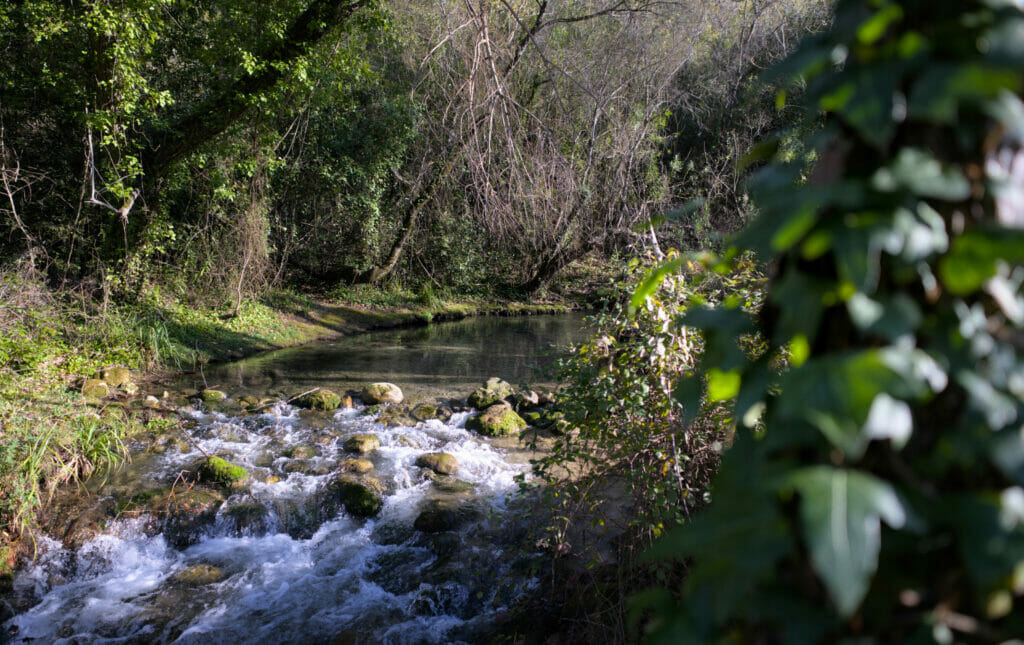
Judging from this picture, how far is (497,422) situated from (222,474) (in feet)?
10.3

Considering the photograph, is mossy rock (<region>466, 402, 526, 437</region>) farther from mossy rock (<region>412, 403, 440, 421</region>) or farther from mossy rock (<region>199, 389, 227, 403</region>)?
mossy rock (<region>199, 389, 227, 403</region>)

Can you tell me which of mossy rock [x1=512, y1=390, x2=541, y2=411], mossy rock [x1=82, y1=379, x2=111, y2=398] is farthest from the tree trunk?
Answer: mossy rock [x1=82, y1=379, x2=111, y2=398]

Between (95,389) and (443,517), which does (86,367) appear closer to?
(95,389)

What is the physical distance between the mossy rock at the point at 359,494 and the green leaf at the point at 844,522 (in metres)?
5.30

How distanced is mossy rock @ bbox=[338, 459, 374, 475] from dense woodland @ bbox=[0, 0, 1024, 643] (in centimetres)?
248

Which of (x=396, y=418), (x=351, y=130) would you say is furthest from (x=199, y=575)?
(x=351, y=130)

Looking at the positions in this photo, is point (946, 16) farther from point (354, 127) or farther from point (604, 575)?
point (354, 127)

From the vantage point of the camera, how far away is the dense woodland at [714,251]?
24.1 inches

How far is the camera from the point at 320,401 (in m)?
8.15

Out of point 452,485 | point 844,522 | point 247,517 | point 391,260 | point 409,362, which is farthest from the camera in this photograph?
point 391,260

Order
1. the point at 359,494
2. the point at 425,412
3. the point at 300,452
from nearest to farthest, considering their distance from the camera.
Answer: the point at 359,494, the point at 300,452, the point at 425,412

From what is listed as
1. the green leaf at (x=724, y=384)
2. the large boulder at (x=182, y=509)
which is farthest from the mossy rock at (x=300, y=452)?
the green leaf at (x=724, y=384)

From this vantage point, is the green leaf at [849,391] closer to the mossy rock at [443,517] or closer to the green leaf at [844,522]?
the green leaf at [844,522]

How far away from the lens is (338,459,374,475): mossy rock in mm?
6138
